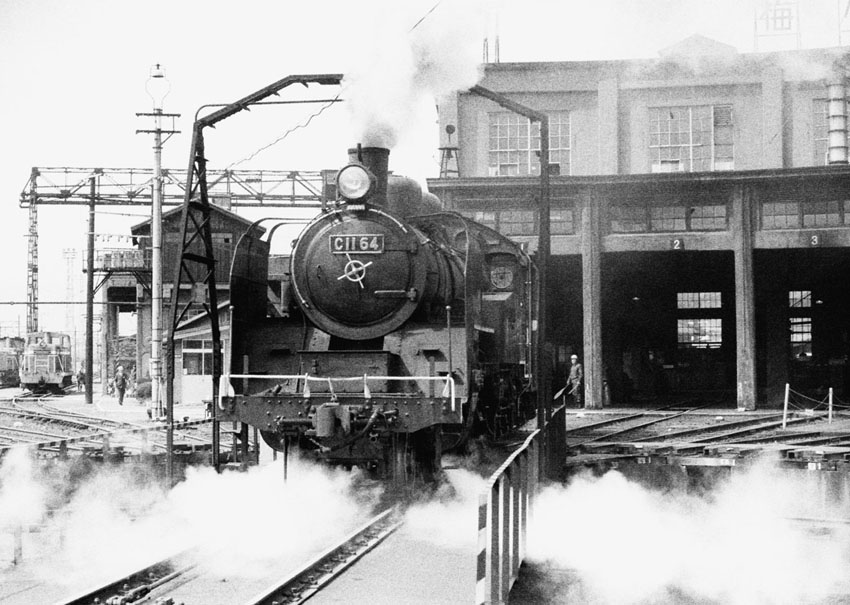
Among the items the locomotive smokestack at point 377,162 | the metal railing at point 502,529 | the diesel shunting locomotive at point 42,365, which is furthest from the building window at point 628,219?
the diesel shunting locomotive at point 42,365

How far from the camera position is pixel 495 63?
106 feet

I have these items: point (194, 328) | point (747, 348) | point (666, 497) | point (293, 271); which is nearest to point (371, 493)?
point (293, 271)

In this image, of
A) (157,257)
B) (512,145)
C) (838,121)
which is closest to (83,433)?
(157,257)

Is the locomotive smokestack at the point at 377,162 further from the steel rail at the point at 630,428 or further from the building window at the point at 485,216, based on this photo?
the building window at the point at 485,216

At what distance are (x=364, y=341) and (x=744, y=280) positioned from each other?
16391 millimetres

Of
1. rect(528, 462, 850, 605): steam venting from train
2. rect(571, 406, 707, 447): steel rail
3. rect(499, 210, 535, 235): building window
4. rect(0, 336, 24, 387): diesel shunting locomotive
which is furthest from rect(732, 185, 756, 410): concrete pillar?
rect(0, 336, 24, 387): diesel shunting locomotive

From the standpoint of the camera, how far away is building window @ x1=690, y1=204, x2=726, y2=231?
25.5m

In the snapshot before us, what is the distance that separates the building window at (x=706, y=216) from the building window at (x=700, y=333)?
45.0 ft

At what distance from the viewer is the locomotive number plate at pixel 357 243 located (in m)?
10.1

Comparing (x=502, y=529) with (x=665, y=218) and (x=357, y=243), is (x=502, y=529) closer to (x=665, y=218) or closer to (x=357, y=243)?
(x=357, y=243)

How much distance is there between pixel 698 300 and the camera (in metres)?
38.8

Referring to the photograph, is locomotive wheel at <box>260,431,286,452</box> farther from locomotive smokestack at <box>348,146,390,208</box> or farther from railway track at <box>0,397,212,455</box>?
railway track at <box>0,397,212,455</box>

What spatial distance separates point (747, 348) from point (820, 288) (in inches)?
420

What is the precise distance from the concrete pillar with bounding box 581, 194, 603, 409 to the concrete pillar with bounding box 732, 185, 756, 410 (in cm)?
331
